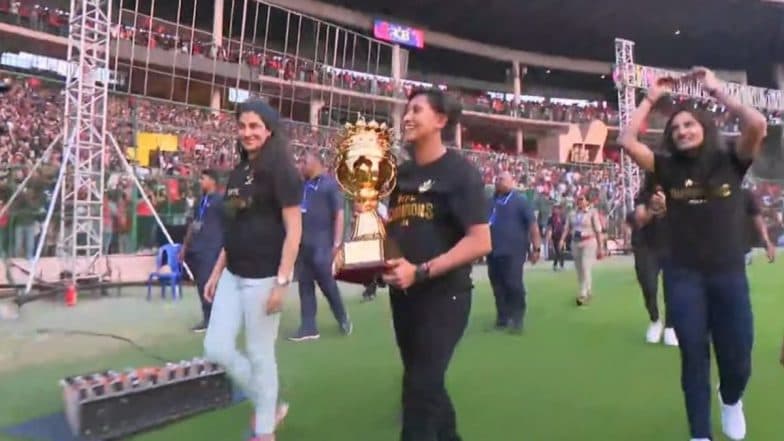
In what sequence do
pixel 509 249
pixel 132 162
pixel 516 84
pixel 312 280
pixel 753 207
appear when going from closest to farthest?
pixel 753 207
pixel 312 280
pixel 509 249
pixel 132 162
pixel 516 84

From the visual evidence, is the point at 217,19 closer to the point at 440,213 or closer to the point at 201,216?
the point at 201,216

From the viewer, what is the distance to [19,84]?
68.6ft

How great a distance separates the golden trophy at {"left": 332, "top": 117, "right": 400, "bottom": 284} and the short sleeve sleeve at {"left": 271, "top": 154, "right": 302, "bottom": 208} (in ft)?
0.78

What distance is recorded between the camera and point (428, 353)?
111 inches

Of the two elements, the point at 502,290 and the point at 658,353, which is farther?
the point at 502,290

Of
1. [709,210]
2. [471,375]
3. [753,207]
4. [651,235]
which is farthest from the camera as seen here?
[651,235]

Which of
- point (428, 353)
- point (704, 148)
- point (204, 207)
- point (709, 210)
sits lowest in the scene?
point (428, 353)

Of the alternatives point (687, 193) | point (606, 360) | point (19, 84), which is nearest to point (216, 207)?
point (606, 360)

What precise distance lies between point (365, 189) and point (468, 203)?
2.15 feet

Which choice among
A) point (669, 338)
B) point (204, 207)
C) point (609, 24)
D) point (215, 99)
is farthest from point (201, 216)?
point (609, 24)

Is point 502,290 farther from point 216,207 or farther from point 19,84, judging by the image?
point 19,84

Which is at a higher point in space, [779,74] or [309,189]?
[779,74]

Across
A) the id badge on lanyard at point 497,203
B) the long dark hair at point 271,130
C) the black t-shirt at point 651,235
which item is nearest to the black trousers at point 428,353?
the long dark hair at point 271,130

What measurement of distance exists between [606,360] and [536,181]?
27.4 meters
